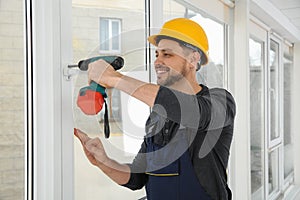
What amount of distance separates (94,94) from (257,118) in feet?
10.5

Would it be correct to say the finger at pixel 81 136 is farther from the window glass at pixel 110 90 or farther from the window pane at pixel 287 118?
the window pane at pixel 287 118

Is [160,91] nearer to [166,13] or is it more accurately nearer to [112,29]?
[112,29]

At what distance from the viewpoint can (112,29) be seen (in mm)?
1438

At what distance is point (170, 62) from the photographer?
114 cm

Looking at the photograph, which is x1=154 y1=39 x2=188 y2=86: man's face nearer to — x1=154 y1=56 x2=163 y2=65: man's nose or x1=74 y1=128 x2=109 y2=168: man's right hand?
x1=154 y1=56 x2=163 y2=65: man's nose

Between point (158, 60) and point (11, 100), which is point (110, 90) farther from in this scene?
point (11, 100)

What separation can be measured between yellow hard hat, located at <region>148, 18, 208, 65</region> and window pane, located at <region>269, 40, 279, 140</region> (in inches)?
143

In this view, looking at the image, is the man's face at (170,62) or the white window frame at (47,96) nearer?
the man's face at (170,62)

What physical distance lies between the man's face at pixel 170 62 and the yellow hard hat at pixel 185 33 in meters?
0.02

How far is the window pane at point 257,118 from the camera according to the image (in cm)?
395

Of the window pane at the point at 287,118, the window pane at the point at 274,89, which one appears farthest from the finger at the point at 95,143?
the window pane at the point at 287,118

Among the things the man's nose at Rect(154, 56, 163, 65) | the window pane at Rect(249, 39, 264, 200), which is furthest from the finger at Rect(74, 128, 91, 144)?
the window pane at Rect(249, 39, 264, 200)

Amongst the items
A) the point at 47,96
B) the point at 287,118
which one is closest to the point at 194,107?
the point at 47,96

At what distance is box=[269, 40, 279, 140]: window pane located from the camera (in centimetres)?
471
